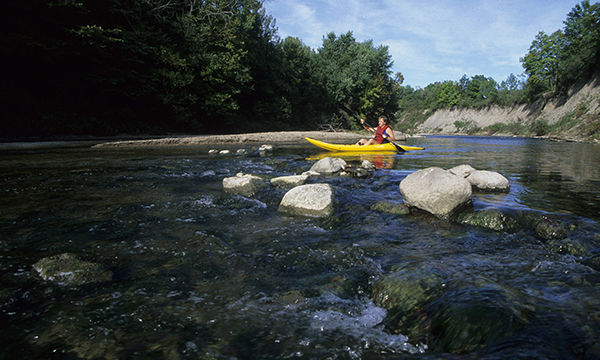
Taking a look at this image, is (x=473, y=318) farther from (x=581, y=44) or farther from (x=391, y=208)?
(x=581, y=44)

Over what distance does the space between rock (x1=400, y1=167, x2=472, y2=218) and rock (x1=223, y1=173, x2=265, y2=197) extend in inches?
114

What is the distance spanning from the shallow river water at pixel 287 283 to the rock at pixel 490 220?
5.1 inches

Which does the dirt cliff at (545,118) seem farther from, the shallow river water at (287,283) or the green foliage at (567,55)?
the shallow river water at (287,283)

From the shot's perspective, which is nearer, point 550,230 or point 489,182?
point 550,230

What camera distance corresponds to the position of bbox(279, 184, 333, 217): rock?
183 inches

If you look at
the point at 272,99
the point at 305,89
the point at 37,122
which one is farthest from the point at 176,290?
the point at 305,89

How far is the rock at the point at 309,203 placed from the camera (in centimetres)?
466

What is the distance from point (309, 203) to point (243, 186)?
66.9 inches

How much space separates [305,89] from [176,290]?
38.8m

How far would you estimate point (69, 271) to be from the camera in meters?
2.69

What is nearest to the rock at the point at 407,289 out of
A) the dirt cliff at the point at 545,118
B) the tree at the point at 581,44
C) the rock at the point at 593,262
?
the rock at the point at 593,262

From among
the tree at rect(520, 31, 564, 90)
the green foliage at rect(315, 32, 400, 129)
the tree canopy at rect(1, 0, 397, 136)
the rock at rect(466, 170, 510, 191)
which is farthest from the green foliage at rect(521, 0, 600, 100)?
the rock at rect(466, 170, 510, 191)

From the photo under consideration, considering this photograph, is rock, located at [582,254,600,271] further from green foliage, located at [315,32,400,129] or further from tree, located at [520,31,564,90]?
tree, located at [520,31,564,90]

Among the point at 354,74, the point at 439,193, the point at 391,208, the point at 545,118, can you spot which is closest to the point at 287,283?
the point at 391,208
